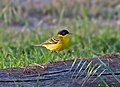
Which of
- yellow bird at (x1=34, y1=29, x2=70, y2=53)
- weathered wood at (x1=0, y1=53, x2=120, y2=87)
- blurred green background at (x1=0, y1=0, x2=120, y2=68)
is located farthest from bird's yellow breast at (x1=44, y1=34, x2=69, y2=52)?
weathered wood at (x1=0, y1=53, x2=120, y2=87)

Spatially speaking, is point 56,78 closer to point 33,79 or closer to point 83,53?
point 33,79

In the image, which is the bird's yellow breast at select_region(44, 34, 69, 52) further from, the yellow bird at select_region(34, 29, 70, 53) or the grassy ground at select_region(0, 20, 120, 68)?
the grassy ground at select_region(0, 20, 120, 68)

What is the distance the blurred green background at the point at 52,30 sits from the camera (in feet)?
26.4

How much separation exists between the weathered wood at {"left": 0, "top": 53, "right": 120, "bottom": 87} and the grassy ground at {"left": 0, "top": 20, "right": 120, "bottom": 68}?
3.86ft

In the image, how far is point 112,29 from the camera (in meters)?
12.2

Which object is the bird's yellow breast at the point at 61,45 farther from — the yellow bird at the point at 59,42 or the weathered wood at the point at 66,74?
the weathered wood at the point at 66,74

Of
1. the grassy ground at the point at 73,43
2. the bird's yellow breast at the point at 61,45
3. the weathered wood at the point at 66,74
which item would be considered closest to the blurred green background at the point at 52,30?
the grassy ground at the point at 73,43

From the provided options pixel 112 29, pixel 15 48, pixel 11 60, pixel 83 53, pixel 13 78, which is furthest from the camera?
pixel 112 29

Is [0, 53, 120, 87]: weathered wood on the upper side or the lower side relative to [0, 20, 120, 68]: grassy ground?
upper

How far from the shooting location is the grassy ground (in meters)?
8.18

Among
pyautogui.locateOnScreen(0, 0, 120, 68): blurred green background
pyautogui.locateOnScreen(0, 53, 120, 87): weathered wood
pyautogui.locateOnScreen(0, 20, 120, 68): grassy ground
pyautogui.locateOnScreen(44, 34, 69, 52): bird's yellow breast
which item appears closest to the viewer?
pyautogui.locateOnScreen(0, 53, 120, 87): weathered wood

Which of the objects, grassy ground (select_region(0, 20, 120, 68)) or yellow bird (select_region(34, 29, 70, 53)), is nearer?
yellow bird (select_region(34, 29, 70, 53))

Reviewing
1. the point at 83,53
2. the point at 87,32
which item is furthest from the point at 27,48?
the point at 87,32

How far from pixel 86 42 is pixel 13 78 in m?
4.69
